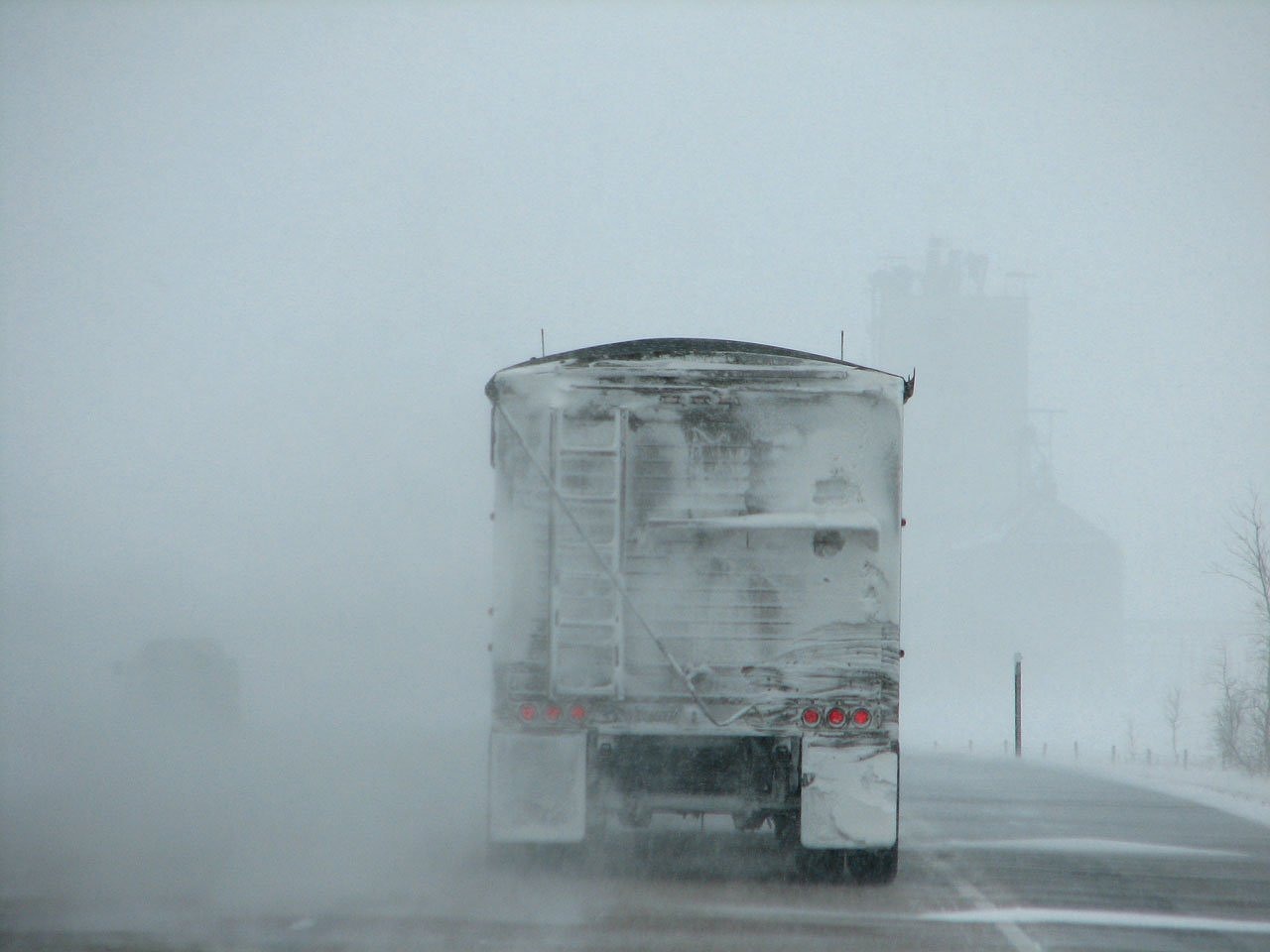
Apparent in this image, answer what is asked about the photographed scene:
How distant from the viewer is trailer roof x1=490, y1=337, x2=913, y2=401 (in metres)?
9.57

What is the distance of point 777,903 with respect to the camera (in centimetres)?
883

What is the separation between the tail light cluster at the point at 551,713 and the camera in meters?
9.29

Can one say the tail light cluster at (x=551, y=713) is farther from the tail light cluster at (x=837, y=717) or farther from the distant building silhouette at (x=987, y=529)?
the distant building silhouette at (x=987, y=529)

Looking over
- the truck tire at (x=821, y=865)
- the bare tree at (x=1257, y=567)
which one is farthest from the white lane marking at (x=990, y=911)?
the bare tree at (x=1257, y=567)

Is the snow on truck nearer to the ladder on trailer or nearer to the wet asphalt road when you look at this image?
the ladder on trailer

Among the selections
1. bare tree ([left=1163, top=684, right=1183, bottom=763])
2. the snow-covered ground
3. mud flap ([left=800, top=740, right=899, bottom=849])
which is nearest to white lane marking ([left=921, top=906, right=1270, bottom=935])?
mud flap ([left=800, top=740, right=899, bottom=849])

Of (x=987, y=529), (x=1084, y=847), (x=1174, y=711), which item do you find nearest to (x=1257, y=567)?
(x=1084, y=847)

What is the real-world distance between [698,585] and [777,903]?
185cm

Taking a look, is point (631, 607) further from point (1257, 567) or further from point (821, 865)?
point (1257, 567)

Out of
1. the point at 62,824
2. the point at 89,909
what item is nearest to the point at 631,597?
the point at 89,909

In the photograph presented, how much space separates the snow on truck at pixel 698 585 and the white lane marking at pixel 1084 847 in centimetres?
274

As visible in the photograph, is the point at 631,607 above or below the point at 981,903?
above

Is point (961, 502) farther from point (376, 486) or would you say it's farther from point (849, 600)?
point (849, 600)

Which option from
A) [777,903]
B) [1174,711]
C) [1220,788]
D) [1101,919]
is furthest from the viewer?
[1174,711]
